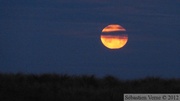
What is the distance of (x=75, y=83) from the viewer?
20.3 metres

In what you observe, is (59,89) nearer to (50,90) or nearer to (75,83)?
(50,90)

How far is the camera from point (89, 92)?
56.0 ft

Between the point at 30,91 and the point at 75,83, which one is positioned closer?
the point at 30,91

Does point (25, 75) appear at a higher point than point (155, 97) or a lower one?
higher

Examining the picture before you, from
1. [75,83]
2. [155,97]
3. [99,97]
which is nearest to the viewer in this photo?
[155,97]

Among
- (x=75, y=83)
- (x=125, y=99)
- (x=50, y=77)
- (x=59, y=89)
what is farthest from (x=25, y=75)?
(x=125, y=99)

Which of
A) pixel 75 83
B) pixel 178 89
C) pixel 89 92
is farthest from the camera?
pixel 75 83

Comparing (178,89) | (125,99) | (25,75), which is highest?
(25,75)

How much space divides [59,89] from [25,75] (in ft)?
18.6

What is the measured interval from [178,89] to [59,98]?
529 cm

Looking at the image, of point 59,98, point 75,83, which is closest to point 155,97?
point 59,98

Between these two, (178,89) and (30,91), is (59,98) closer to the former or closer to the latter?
(30,91)

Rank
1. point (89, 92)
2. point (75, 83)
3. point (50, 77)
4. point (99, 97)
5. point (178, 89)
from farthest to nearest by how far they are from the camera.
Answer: point (50, 77) < point (75, 83) < point (178, 89) < point (89, 92) < point (99, 97)

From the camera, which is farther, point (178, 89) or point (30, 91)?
point (178, 89)
